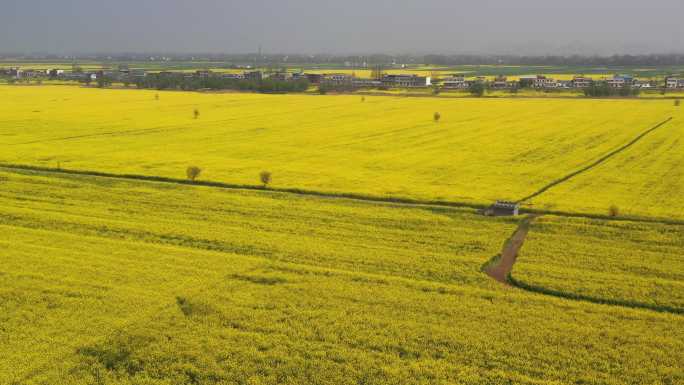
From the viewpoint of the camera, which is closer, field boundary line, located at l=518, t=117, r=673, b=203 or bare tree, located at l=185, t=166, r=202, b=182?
field boundary line, located at l=518, t=117, r=673, b=203

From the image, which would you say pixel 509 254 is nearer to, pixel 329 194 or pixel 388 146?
pixel 329 194

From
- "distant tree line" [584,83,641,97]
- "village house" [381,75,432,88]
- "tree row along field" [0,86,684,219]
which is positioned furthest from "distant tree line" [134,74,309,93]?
"distant tree line" [584,83,641,97]

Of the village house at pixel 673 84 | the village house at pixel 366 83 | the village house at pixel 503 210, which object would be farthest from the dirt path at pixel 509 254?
the village house at pixel 366 83

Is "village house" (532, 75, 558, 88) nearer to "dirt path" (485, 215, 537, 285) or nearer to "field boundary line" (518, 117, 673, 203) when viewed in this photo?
"field boundary line" (518, 117, 673, 203)

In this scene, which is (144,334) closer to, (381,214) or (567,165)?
(381,214)

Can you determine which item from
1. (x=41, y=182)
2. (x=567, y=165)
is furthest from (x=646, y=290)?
(x=41, y=182)

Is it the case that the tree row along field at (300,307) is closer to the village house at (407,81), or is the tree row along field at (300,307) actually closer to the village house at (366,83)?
the village house at (366,83)
